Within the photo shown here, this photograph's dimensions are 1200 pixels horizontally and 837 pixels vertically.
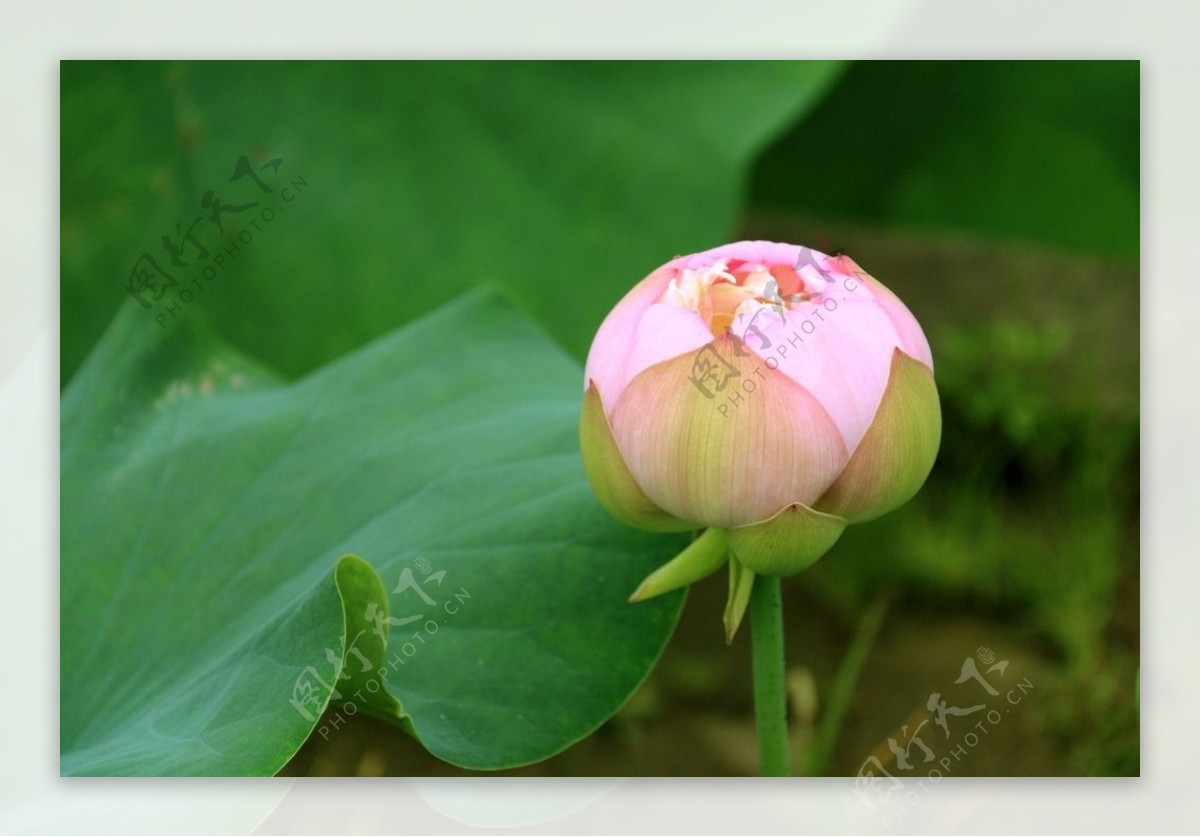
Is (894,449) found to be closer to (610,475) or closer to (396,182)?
(610,475)

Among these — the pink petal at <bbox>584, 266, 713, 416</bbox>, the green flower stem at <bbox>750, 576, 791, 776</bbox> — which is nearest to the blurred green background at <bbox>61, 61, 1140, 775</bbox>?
the green flower stem at <bbox>750, 576, 791, 776</bbox>

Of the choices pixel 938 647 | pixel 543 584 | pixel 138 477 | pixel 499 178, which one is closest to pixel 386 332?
pixel 499 178

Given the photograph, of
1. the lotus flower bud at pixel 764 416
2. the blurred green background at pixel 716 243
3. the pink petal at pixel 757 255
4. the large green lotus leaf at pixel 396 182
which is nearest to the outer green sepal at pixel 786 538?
the lotus flower bud at pixel 764 416

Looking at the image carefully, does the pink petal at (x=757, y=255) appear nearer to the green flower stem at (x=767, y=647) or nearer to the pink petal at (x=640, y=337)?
the pink petal at (x=640, y=337)

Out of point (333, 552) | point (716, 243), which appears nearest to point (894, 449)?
point (333, 552)

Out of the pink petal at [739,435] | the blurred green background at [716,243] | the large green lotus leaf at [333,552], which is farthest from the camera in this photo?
the blurred green background at [716,243]

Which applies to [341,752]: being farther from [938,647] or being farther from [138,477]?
[938,647]

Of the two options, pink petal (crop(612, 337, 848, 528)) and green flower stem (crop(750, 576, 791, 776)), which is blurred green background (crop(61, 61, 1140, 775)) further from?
pink petal (crop(612, 337, 848, 528))
